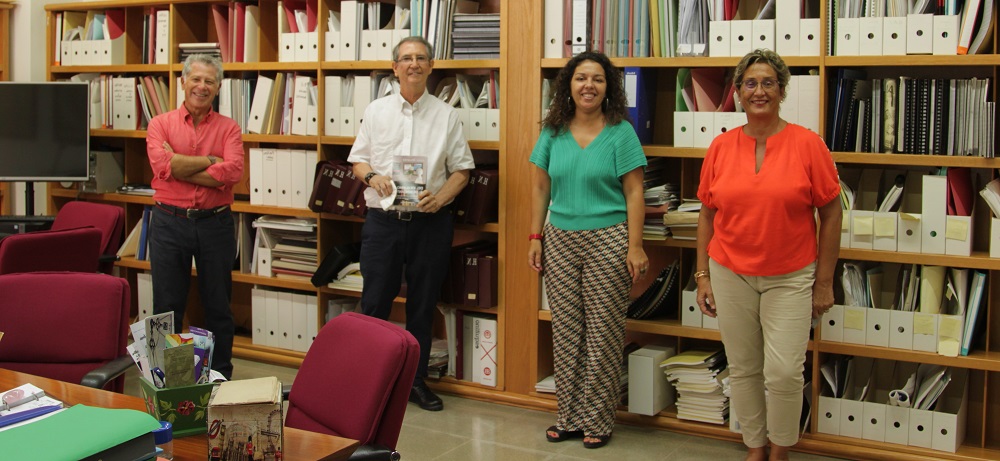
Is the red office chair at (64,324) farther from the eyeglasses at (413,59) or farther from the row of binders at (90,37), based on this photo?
the row of binders at (90,37)

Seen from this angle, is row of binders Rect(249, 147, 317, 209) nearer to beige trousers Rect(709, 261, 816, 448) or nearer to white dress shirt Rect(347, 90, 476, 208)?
white dress shirt Rect(347, 90, 476, 208)

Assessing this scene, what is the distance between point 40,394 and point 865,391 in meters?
3.13

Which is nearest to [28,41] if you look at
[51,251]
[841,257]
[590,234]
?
[51,251]

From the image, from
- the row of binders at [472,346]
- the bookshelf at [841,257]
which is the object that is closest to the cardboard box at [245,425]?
the bookshelf at [841,257]

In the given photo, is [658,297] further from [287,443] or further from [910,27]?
[287,443]

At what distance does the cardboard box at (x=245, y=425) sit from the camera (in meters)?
1.91

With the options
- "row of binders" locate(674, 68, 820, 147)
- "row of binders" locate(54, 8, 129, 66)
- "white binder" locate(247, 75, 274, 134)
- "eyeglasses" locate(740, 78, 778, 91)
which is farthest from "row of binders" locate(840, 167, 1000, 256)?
"row of binders" locate(54, 8, 129, 66)

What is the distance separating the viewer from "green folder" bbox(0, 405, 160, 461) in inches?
60.7

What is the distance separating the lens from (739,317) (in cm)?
358

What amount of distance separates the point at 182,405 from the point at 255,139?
3.51 metres

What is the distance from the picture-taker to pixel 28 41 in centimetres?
621

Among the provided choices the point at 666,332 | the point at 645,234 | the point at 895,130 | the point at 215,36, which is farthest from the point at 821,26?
the point at 215,36

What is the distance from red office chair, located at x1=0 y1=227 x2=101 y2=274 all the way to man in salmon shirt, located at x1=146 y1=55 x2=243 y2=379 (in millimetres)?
360

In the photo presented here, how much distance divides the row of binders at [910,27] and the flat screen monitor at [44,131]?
4220 mm
